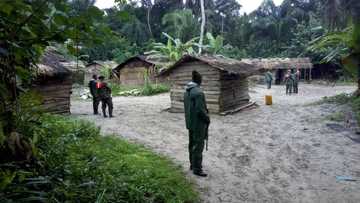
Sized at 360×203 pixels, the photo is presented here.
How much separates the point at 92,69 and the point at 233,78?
21.6 m

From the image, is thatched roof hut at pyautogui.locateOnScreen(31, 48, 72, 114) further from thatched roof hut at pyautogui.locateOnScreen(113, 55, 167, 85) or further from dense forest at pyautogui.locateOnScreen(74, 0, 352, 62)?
dense forest at pyautogui.locateOnScreen(74, 0, 352, 62)

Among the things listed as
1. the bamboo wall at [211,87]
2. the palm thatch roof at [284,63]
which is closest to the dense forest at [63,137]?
the bamboo wall at [211,87]

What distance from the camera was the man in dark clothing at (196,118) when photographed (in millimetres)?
6402

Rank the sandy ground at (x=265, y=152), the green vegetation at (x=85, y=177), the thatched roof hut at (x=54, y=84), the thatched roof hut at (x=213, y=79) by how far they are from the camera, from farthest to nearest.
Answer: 1. the thatched roof hut at (x=213, y=79)
2. the thatched roof hut at (x=54, y=84)
3. the sandy ground at (x=265, y=152)
4. the green vegetation at (x=85, y=177)

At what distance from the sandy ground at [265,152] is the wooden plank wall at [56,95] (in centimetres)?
144

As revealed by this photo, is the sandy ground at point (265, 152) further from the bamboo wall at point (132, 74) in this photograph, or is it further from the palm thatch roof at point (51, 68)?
the bamboo wall at point (132, 74)

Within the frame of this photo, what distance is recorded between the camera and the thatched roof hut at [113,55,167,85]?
29.9m

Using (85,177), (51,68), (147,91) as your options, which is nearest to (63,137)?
(85,177)

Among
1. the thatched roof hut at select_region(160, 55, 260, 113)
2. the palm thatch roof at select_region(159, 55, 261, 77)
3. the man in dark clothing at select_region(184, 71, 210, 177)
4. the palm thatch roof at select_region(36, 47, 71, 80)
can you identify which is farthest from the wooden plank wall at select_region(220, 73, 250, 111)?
the man in dark clothing at select_region(184, 71, 210, 177)

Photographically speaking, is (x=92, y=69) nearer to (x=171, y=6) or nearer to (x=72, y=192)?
(x=171, y=6)

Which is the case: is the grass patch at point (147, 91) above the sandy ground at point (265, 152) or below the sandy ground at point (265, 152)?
above

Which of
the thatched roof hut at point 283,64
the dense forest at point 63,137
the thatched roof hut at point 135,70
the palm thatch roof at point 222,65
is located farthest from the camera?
the thatched roof hut at point 283,64

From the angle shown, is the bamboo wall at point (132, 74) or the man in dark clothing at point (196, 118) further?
the bamboo wall at point (132, 74)

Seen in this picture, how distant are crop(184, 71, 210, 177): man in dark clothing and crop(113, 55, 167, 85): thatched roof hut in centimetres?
2304
